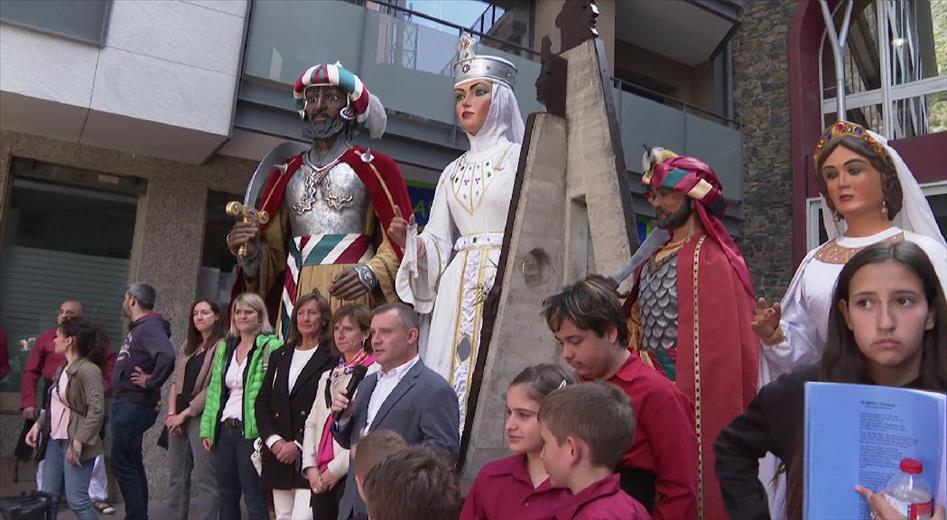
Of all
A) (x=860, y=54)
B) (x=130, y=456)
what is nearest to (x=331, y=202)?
(x=130, y=456)

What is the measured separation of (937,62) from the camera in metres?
10.6

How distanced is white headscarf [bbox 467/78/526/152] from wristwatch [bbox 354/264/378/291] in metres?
0.83

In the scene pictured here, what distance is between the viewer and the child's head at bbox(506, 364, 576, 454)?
6.99ft

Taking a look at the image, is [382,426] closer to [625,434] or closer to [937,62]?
[625,434]

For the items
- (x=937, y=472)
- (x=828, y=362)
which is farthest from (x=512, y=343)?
(x=937, y=472)

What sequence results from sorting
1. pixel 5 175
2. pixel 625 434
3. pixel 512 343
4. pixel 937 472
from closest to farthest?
pixel 937 472 → pixel 625 434 → pixel 512 343 → pixel 5 175

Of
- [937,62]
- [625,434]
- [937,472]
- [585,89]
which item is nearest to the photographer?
[937,472]

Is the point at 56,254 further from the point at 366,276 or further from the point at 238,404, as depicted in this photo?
the point at 366,276

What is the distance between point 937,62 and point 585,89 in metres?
9.30

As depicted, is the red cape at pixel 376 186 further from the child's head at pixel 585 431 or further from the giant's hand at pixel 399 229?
the child's head at pixel 585 431

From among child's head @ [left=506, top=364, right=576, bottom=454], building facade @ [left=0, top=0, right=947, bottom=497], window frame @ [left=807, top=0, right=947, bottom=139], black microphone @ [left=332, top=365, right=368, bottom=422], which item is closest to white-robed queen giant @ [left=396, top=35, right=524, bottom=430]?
black microphone @ [left=332, top=365, right=368, bottom=422]

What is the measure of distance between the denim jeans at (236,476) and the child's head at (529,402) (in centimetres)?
251

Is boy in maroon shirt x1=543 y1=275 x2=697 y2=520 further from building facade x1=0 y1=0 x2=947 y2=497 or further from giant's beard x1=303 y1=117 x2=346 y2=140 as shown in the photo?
building facade x1=0 y1=0 x2=947 y2=497

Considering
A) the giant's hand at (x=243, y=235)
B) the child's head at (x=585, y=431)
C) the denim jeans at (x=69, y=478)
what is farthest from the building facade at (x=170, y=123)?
the child's head at (x=585, y=431)
